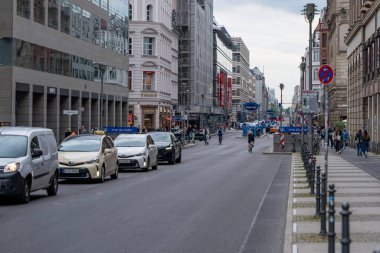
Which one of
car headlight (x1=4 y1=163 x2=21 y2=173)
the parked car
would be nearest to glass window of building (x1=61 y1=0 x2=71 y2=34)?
the parked car

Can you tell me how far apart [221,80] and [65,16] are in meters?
108

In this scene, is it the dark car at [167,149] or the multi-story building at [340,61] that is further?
the multi-story building at [340,61]

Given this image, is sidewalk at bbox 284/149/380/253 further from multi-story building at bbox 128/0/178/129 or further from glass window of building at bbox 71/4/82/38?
multi-story building at bbox 128/0/178/129

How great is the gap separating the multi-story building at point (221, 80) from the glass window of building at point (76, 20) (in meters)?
85.0

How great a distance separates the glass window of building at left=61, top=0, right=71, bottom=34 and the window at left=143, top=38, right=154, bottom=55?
117 ft

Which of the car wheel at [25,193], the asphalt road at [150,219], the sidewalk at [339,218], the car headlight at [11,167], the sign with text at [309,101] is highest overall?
the sign with text at [309,101]

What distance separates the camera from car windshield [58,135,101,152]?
2414 cm

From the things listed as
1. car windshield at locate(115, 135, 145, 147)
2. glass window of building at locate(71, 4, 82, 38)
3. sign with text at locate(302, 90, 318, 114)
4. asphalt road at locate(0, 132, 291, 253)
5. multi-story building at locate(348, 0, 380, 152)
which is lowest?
asphalt road at locate(0, 132, 291, 253)

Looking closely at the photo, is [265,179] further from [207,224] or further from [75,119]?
[75,119]

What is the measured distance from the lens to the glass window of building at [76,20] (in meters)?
55.2

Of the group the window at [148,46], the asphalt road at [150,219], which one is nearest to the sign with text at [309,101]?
the asphalt road at [150,219]

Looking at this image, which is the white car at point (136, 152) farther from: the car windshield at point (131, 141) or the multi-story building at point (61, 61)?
the multi-story building at point (61, 61)

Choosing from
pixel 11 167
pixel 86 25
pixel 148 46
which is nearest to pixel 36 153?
pixel 11 167

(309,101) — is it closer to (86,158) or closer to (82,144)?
(86,158)
